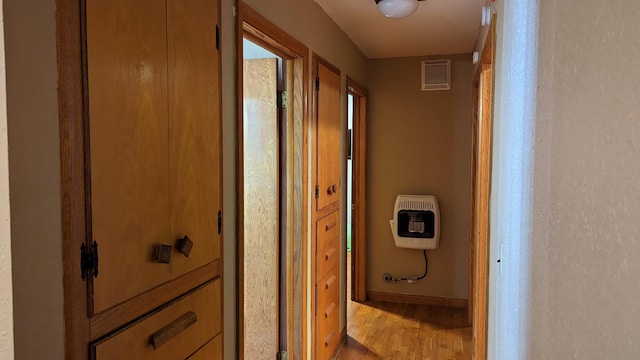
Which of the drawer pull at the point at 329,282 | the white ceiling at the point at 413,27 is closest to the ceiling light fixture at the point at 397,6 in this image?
the white ceiling at the point at 413,27

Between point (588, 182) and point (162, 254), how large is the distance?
108 centimetres

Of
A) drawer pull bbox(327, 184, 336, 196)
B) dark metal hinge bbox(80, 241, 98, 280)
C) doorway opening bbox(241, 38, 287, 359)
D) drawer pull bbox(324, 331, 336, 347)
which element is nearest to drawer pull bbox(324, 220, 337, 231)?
drawer pull bbox(327, 184, 336, 196)

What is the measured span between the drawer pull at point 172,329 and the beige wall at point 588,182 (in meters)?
0.99

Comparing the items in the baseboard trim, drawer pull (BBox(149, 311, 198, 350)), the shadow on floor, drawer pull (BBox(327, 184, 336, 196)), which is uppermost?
drawer pull (BBox(327, 184, 336, 196))

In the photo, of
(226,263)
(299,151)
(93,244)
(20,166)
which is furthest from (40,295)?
(299,151)

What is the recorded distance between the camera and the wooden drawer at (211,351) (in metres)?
1.50

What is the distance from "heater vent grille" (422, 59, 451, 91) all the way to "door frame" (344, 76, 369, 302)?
0.57 m

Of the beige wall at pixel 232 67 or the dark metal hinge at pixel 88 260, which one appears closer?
the dark metal hinge at pixel 88 260

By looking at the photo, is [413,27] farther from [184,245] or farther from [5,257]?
[5,257]

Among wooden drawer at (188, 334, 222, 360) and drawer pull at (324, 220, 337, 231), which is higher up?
drawer pull at (324, 220, 337, 231)

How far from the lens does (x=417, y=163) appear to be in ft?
14.1

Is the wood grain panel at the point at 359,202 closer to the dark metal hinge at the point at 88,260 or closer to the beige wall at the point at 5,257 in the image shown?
the dark metal hinge at the point at 88,260

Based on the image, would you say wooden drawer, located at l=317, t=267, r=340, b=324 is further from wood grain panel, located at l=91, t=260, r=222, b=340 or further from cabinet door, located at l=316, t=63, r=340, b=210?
wood grain panel, located at l=91, t=260, r=222, b=340

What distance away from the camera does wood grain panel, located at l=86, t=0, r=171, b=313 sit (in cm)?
105
